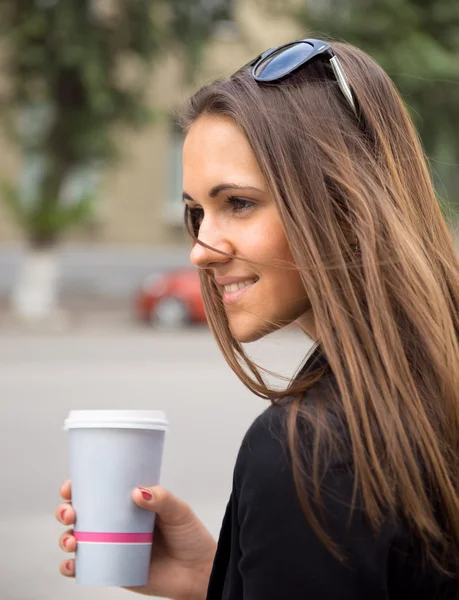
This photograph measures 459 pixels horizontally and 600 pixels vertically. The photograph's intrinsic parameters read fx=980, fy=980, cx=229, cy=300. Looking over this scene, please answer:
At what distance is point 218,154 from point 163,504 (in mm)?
600

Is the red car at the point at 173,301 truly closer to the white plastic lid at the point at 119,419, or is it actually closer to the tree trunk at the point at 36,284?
the tree trunk at the point at 36,284

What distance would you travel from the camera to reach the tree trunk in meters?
17.0

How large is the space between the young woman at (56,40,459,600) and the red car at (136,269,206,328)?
14668 millimetres

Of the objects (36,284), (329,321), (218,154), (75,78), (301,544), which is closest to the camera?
(301,544)

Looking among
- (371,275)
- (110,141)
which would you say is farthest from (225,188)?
(110,141)

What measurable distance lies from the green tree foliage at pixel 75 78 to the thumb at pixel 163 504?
569 inches

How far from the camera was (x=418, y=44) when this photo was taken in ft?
54.9

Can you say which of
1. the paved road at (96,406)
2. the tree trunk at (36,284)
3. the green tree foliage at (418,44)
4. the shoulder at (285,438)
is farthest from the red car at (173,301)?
the shoulder at (285,438)

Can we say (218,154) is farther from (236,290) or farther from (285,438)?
(285,438)

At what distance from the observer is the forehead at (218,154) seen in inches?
57.8

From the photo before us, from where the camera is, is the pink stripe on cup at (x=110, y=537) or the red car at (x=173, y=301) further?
the red car at (x=173, y=301)

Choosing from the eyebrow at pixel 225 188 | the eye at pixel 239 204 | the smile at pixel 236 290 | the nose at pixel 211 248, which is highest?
the eyebrow at pixel 225 188

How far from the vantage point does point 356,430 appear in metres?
1.21

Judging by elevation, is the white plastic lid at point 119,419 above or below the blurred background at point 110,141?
below
